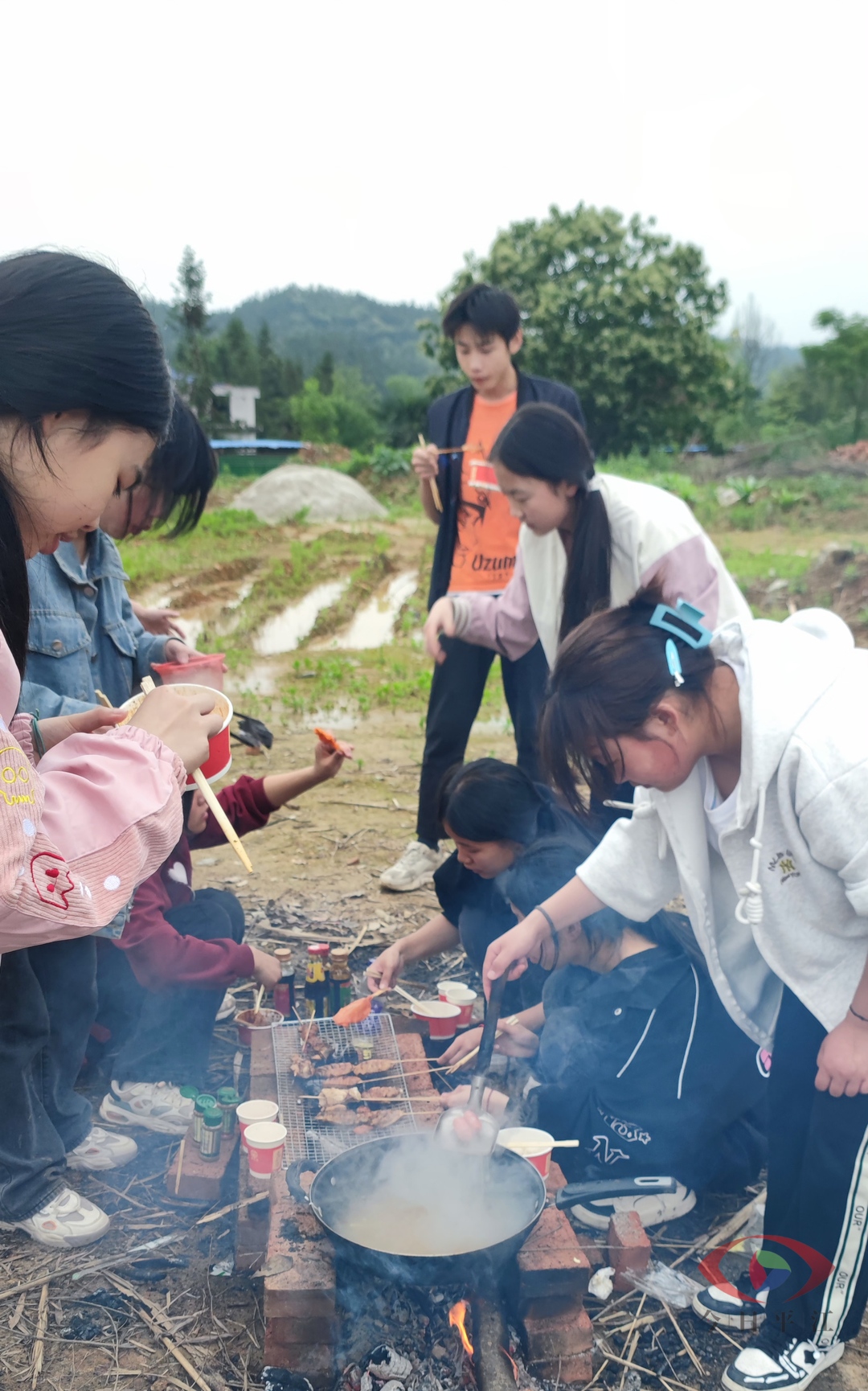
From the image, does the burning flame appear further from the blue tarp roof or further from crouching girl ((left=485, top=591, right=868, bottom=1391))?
the blue tarp roof

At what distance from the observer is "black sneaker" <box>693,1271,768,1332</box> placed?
8.07 ft

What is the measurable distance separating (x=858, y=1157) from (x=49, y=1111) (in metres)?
2.08

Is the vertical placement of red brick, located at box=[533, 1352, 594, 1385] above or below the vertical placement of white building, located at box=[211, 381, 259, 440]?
below

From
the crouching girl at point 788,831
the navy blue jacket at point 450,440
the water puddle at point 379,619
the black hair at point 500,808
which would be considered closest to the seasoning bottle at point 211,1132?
the black hair at point 500,808

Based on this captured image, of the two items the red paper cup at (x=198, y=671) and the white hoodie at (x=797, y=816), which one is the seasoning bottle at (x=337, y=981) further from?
the white hoodie at (x=797, y=816)

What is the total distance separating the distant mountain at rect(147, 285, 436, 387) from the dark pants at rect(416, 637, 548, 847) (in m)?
93.7

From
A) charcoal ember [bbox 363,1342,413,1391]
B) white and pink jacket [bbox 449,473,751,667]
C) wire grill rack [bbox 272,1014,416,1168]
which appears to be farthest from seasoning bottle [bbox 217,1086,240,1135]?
white and pink jacket [bbox 449,473,751,667]

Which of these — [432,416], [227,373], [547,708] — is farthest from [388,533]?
[227,373]

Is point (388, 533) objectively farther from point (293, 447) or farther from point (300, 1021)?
point (293, 447)

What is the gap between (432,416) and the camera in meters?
5.20

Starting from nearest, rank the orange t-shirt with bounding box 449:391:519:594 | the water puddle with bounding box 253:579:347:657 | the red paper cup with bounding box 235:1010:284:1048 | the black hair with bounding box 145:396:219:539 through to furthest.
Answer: the black hair with bounding box 145:396:219:539, the red paper cup with bounding box 235:1010:284:1048, the orange t-shirt with bounding box 449:391:519:594, the water puddle with bounding box 253:579:347:657

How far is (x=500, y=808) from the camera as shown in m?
3.41

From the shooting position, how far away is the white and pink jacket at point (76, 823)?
1.61 m

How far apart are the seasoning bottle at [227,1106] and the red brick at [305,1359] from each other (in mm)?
772
